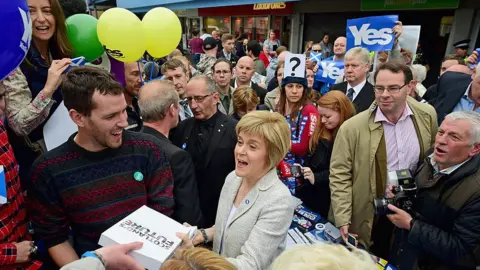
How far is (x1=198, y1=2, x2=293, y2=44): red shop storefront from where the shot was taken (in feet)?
39.0

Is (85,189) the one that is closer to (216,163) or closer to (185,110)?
(216,163)

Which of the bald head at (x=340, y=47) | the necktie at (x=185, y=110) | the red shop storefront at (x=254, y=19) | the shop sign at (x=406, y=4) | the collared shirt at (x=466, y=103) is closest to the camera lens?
the collared shirt at (x=466, y=103)

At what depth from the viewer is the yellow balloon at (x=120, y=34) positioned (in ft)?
8.10

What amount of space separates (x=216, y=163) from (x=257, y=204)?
84cm

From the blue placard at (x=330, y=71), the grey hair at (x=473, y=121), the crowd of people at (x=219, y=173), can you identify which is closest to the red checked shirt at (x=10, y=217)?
the crowd of people at (x=219, y=173)

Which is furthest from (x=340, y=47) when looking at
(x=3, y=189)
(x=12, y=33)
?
(x=3, y=189)

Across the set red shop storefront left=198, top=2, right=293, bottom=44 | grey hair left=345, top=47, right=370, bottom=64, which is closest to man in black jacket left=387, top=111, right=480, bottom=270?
grey hair left=345, top=47, right=370, bottom=64

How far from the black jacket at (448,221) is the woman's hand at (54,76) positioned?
2.44 m

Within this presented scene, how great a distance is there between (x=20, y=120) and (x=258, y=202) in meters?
1.51

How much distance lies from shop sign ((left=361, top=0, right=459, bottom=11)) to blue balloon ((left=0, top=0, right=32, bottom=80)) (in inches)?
314

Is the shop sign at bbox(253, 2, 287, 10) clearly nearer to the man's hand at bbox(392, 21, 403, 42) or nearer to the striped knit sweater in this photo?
the man's hand at bbox(392, 21, 403, 42)

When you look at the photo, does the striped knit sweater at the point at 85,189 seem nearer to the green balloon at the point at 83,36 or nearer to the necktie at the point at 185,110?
the green balloon at the point at 83,36

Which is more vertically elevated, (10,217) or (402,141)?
(402,141)

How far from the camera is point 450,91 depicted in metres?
3.09
